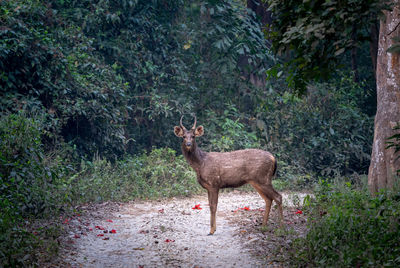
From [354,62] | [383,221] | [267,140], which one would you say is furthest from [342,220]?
[354,62]

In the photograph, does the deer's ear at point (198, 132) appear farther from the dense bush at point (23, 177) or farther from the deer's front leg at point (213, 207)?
the dense bush at point (23, 177)

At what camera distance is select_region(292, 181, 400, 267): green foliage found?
535 cm

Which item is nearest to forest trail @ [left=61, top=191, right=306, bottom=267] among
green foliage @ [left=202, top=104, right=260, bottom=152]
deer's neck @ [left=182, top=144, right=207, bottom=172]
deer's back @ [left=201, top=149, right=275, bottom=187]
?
deer's back @ [left=201, top=149, right=275, bottom=187]

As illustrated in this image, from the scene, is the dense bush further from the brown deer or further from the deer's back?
the deer's back

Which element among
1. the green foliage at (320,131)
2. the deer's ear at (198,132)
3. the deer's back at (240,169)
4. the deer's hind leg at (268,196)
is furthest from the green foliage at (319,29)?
the green foliage at (320,131)

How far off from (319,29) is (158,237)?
516 cm

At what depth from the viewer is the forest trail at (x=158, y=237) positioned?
269 inches

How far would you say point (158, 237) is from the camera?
8.37m

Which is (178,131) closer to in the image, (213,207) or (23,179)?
(213,207)

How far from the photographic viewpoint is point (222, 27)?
18141mm

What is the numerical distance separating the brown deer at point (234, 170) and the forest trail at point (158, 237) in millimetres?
739

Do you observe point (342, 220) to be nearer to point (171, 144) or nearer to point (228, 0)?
point (171, 144)

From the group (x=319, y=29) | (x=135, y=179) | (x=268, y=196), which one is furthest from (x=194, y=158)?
(x=135, y=179)

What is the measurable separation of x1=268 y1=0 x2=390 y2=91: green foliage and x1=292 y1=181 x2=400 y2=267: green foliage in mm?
2105
